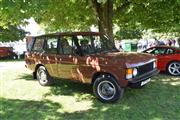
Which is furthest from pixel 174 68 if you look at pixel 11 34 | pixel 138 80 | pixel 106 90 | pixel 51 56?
pixel 11 34

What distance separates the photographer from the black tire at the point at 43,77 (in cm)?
1071

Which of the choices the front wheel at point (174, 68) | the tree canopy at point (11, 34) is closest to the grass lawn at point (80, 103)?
the front wheel at point (174, 68)

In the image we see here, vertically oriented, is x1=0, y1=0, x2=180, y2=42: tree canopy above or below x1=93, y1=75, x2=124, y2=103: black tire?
above

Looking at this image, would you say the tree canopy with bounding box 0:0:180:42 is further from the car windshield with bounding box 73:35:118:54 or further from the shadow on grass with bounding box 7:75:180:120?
the shadow on grass with bounding box 7:75:180:120

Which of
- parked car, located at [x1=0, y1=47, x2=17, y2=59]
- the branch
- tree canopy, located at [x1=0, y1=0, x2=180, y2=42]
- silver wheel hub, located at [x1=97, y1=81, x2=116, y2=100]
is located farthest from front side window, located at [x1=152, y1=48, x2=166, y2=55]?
parked car, located at [x1=0, y1=47, x2=17, y2=59]

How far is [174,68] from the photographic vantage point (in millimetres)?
13180

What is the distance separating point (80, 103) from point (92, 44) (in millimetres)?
1949

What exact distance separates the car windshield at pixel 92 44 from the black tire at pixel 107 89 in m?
1.07

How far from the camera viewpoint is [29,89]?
10477 mm

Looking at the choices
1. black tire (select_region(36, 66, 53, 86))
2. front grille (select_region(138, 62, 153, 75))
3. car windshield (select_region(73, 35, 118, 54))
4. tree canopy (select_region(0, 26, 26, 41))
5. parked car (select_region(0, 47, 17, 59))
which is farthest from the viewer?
tree canopy (select_region(0, 26, 26, 41))

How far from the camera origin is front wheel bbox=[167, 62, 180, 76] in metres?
13.1

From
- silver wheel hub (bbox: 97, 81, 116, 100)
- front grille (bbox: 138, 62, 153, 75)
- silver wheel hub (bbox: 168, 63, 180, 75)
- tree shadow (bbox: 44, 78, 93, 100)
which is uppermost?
front grille (bbox: 138, 62, 153, 75)

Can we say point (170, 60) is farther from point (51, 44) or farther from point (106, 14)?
point (51, 44)

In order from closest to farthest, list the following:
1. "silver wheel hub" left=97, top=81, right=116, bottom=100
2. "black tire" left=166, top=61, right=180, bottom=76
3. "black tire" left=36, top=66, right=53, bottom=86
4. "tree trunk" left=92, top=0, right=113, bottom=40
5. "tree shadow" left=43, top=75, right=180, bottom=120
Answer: "tree shadow" left=43, top=75, right=180, bottom=120 → "silver wheel hub" left=97, top=81, right=116, bottom=100 → "black tire" left=36, top=66, right=53, bottom=86 → "black tire" left=166, top=61, right=180, bottom=76 → "tree trunk" left=92, top=0, right=113, bottom=40
